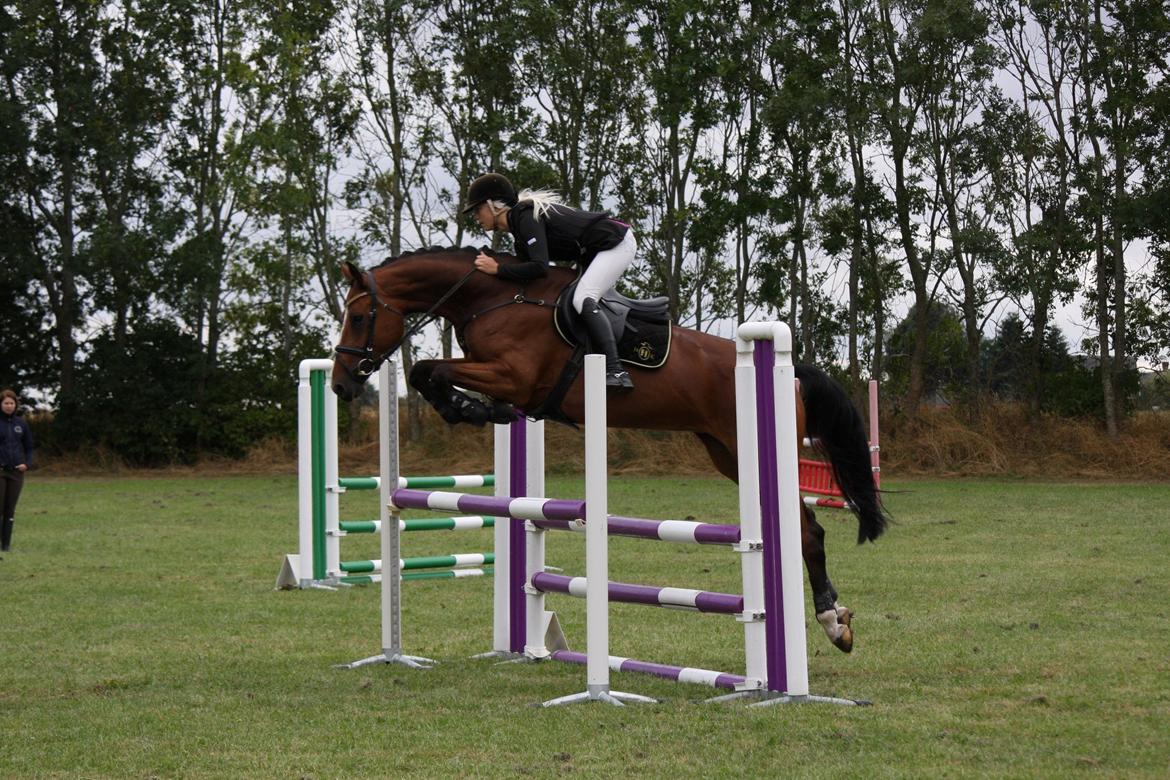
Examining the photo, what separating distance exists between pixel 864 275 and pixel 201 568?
1870 cm

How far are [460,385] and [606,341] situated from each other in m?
0.69

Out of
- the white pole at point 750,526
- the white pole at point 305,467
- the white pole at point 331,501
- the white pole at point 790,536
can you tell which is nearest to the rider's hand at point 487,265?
the white pole at point 750,526

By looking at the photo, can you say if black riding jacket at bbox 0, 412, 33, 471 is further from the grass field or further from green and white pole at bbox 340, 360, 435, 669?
green and white pole at bbox 340, 360, 435, 669

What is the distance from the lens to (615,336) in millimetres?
→ 6281

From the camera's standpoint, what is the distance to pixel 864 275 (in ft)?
89.4

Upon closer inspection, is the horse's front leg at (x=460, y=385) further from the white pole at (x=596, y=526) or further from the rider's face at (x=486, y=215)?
the white pole at (x=596, y=526)

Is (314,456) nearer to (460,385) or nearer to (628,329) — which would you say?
(460,385)

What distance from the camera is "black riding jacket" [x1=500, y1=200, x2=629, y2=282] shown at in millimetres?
6250

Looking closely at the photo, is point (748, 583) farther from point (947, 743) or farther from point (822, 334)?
point (822, 334)

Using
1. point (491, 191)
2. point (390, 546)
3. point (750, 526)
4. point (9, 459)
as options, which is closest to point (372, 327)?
point (491, 191)

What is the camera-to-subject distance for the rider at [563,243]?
6172 mm

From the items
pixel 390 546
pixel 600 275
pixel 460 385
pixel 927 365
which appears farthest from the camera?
pixel 927 365

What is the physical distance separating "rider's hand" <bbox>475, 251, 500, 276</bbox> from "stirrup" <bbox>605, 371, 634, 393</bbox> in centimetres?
73

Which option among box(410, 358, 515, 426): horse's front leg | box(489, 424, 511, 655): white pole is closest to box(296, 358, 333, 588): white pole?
box(489, 424, 511, 655): white pole
